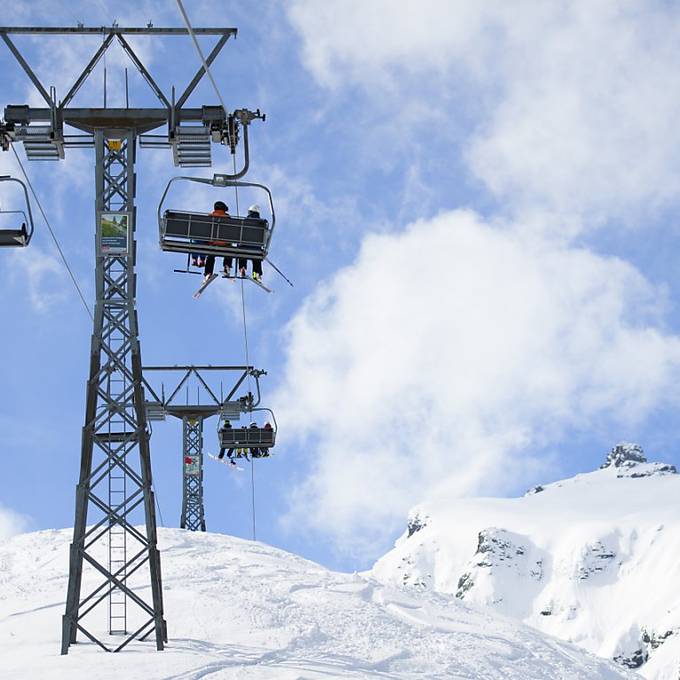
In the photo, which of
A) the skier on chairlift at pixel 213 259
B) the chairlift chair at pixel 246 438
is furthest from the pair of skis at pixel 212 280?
the chairlift chair at pixel 246 438

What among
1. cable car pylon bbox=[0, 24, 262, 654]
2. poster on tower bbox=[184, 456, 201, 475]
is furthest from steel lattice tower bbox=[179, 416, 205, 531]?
cable car pylon bbox=[0, 24, 262, 654]

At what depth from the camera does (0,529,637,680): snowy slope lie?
2017 centimetres

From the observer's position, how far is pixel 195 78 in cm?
2208

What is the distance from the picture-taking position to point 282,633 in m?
23.0

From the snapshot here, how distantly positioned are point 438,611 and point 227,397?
18.2m

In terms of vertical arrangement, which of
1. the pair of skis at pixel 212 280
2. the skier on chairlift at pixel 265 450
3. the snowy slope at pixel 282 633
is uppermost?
the skier on chairlift at pixel 265 450

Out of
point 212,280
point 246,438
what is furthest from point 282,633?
point 246,438

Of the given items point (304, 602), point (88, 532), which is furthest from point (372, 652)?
point (88, 532)

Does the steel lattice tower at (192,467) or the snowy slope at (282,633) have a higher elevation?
the steel lattice tower at (192,467)

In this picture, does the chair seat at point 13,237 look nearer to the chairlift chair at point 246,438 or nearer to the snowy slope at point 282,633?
the snowy slope at point 282,633

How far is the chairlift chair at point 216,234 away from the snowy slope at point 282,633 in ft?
22.7

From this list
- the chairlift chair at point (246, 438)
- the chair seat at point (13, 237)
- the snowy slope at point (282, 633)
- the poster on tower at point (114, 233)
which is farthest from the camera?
the chairlift chair at point (246, 438)

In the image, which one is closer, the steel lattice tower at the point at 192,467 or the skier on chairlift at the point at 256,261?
the skier on chairlift at the point at 256,261

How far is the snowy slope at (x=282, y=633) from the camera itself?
66.2ft
